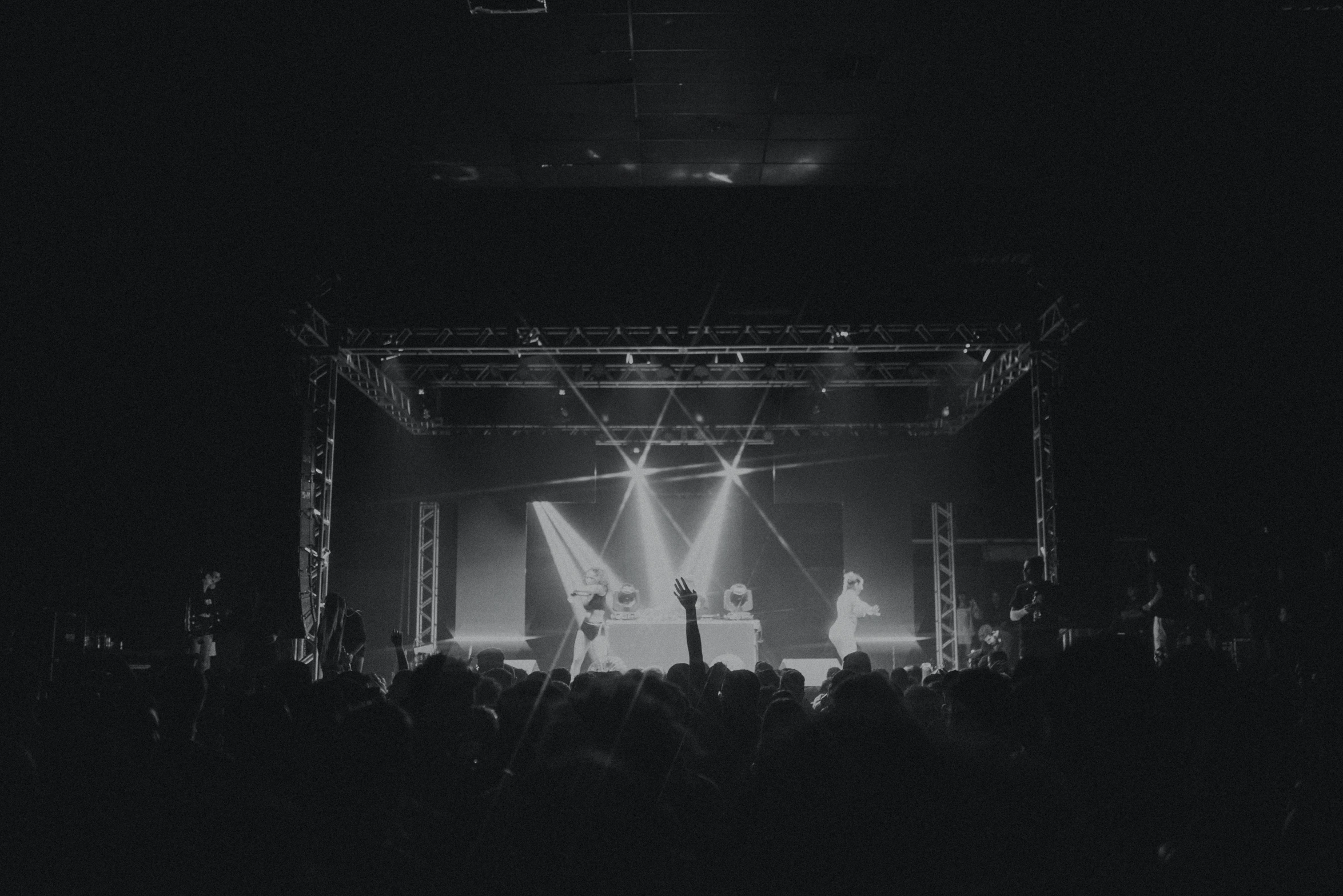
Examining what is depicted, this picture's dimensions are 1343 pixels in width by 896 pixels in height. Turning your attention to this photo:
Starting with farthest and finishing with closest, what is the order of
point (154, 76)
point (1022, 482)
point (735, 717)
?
point (1022, 482) < point (154, 76) < point (735, 717)

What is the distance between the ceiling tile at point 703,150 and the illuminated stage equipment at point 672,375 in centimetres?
266

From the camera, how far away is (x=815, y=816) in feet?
7.77

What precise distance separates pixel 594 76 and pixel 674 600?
11006mm

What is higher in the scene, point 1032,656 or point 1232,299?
point 1232,299

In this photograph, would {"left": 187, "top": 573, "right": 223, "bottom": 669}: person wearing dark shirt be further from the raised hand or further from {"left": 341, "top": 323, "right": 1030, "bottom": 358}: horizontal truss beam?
the raised hand

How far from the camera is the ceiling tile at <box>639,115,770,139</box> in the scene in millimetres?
8188

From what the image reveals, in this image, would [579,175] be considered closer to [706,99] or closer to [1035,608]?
[706,99]

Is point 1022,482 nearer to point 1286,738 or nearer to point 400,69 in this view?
point 400,69

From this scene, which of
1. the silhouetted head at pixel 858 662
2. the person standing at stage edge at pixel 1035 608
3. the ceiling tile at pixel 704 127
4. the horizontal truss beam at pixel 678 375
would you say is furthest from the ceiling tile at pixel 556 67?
the person standing at stage edge at pixel 1035 608

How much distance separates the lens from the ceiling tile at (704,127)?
26.9 feet

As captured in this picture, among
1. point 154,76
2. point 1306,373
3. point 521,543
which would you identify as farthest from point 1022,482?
point 154,76

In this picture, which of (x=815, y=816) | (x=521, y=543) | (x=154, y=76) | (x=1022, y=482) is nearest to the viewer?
(x=815, y=816)

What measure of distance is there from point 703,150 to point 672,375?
17.9 feet

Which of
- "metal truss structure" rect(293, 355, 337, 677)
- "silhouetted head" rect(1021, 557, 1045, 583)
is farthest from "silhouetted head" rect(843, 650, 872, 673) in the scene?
"metal truss structure" rect(293, 355, 337, 677)
